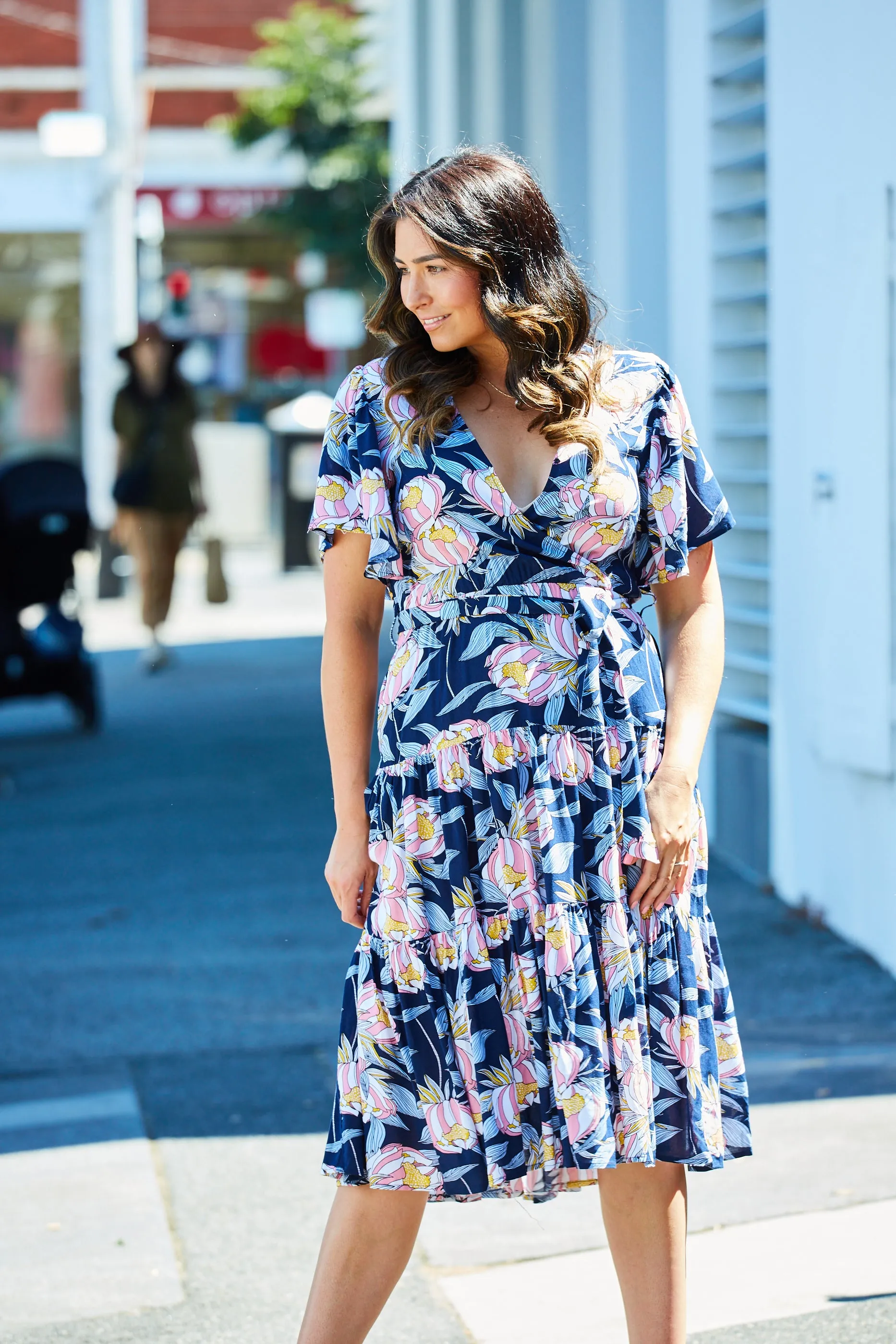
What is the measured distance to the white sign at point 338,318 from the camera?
69.0 feet

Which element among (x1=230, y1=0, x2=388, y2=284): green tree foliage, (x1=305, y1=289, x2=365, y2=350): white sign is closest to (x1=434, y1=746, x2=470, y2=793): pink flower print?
(x1=230, y1=0, x2=388, y2=284): green tree foliage

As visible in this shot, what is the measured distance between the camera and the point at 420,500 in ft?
8.64

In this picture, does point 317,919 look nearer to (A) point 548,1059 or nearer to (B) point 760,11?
(B) point 760,11

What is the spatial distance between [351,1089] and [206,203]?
22.1 m

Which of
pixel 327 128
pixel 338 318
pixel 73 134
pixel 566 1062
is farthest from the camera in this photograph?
pixel 73 134

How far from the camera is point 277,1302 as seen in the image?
3.41 meters

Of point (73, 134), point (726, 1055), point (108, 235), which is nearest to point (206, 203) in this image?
point (108, 235)

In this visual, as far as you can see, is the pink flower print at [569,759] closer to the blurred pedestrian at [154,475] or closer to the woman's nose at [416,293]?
the woman's nose at [416,293]

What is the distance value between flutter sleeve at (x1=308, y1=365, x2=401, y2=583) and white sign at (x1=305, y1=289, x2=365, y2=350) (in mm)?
18253

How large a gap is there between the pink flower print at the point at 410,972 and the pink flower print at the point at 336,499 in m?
0.60

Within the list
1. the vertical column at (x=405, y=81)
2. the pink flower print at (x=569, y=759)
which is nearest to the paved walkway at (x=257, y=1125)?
the pink flower print at (x=569, y=759)

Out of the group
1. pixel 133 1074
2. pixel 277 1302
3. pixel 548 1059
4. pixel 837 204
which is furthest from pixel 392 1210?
pixel 837 204

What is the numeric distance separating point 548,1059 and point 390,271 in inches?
43.8

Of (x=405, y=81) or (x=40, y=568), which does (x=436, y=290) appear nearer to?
(x=40, y=568)
